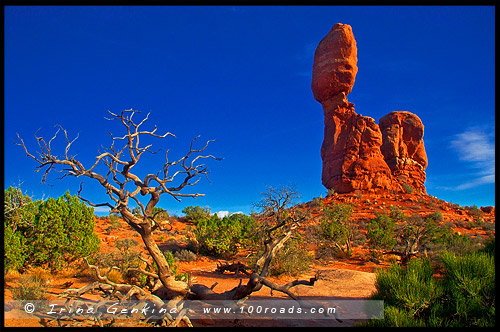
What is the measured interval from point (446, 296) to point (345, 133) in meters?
40.8

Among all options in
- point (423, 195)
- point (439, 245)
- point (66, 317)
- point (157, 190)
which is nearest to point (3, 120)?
point (157, 190)

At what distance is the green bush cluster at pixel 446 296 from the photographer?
5.46 metres

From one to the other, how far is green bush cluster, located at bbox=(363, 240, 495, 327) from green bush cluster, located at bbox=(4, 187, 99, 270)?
1085 cm

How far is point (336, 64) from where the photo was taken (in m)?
44.3

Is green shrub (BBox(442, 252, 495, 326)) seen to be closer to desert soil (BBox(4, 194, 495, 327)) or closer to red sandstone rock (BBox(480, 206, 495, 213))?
desert soil (BBox(4, 194, 495, 327))

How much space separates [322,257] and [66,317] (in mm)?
14973

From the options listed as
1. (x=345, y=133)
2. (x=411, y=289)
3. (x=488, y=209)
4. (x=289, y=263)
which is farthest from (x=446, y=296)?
(x=488, y=209)

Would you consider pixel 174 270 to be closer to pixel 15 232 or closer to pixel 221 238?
pixel 15 232

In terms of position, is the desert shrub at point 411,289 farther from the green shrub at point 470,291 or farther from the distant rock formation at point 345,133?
the distant rock formation at point 345,133

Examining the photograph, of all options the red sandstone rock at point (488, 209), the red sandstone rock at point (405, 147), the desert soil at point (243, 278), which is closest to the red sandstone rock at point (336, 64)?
the red sandstone rock at point (405, 147)

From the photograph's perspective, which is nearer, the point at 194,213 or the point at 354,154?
the point at 194,213

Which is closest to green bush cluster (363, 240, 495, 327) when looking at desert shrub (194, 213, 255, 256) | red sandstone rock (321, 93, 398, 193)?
desert shrub (194, 213, 255, 256)
